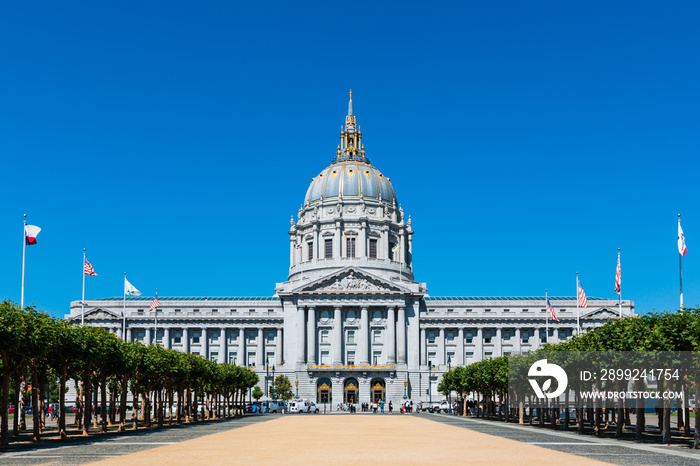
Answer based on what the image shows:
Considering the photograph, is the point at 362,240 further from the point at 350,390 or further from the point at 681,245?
the point at 681,245

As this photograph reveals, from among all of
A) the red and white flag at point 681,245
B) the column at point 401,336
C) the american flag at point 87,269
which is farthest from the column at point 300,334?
the red and white flag at point 681,245

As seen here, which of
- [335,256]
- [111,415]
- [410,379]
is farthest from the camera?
[335,256]

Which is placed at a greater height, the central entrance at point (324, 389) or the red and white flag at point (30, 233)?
the red and white flag at point (30, 233)

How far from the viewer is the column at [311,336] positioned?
6294 inches

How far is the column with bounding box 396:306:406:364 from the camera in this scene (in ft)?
522

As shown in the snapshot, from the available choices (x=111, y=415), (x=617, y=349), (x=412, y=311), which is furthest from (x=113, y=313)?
(x=617, y=349)

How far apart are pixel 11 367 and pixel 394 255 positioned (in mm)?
142501

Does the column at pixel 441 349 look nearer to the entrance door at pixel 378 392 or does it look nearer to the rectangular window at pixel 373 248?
the entrance door at pixel 378 392

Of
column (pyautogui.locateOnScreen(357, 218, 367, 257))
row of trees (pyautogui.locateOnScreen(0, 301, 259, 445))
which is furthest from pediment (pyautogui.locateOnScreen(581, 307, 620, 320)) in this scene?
row of trees (pyautogui.locateOnScreen(0, 301, 259, 445))

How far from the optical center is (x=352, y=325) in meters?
162

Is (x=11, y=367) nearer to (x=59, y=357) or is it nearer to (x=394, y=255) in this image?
(x=59, y=357)

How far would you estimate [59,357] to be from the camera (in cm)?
5647

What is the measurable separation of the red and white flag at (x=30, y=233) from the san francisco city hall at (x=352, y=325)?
97.5 m

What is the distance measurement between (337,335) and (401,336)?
1267cm
